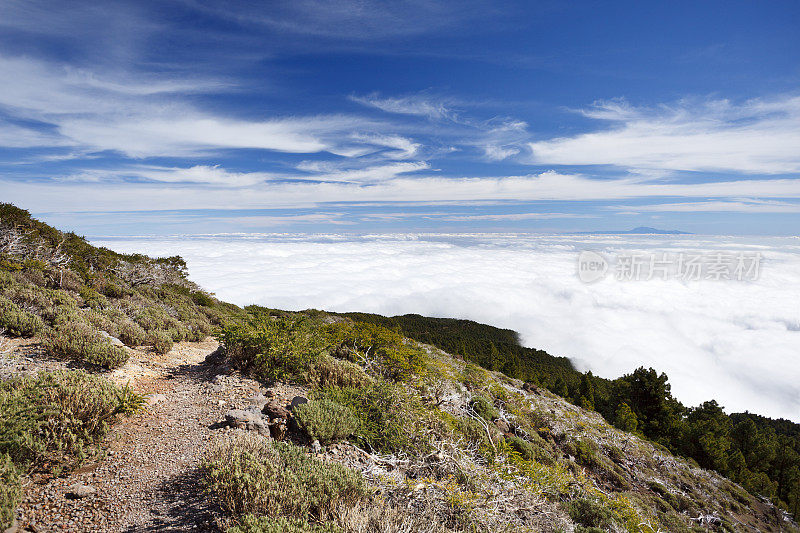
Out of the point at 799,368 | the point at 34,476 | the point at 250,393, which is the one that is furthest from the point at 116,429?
the point at 799,368

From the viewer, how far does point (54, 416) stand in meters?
4.22

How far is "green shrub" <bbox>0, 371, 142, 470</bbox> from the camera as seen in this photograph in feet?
12.4

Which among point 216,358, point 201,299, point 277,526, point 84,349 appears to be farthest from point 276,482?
point 201,299

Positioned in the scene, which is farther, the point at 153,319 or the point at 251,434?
the point at 153,319

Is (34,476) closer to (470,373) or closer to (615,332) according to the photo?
(470,373)

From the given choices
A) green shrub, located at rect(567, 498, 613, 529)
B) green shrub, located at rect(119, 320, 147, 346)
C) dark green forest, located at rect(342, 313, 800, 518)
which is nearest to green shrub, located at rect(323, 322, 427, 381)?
green shrub, located at rect(567, 498, 613, 529)

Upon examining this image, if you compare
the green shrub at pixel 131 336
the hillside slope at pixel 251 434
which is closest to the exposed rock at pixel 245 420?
the hillside slope at pixel 251 434

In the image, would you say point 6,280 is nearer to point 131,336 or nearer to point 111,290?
point 111,290

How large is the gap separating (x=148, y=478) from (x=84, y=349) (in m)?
4.35

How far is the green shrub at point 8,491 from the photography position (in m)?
3.05

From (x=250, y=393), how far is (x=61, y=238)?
52.5 ft

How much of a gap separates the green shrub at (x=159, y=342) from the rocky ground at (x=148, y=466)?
1.55 meters

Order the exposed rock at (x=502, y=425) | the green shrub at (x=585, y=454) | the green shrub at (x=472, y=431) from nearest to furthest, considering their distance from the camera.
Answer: the green shrub at (x=472, y=431) → the exposed rock at (x=502, y=425) → the green shrub at (x=585, y=454)

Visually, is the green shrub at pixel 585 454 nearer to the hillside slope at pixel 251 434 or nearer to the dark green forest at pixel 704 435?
the hillside slope at pixel 251 434
